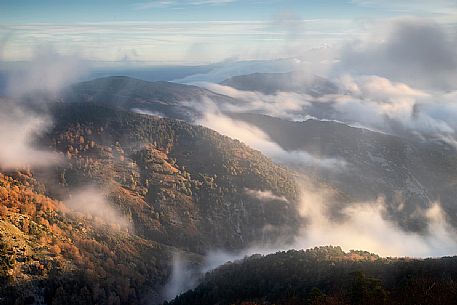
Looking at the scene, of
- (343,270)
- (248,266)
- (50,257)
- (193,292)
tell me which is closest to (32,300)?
(50,257)

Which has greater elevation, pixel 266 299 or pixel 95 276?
pixel 95 276

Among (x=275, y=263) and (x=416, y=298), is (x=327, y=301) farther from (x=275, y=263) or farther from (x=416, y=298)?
(x=275, y=263)

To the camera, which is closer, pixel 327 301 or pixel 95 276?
pixel 327 301

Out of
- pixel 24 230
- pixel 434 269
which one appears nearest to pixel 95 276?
pixel 24 230

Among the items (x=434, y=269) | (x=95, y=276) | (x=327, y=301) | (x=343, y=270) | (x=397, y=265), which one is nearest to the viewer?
(x=327, y=301)

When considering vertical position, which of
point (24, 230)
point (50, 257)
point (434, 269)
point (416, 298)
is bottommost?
point (416, 298)

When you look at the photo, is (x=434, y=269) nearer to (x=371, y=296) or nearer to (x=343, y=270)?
(x=343, y=270)

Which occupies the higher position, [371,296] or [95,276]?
[95,276]

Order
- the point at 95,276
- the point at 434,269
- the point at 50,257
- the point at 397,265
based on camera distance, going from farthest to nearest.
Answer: the point at 95,276, the point at 50,257, the point at 397,265, the point at 434,269

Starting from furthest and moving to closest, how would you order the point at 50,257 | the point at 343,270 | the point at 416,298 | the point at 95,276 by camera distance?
the point at 95,276
the point at 50,257
the point at 343,270
the point at 416,298
